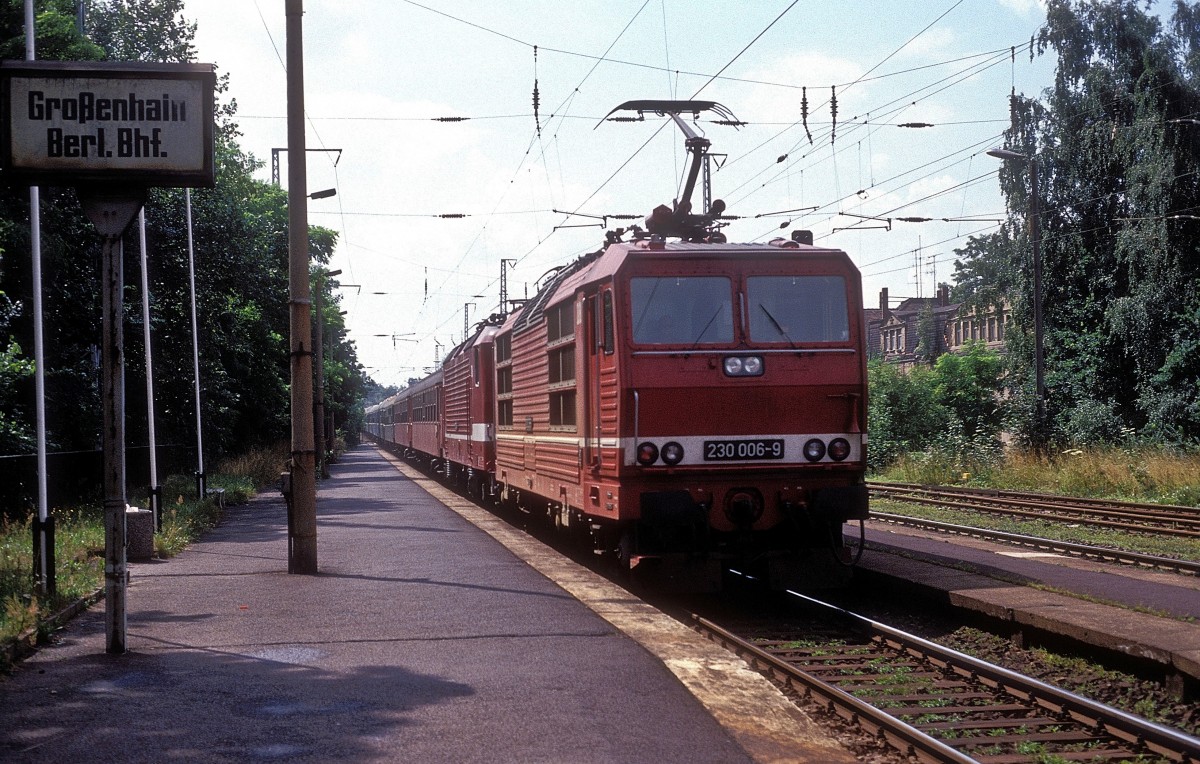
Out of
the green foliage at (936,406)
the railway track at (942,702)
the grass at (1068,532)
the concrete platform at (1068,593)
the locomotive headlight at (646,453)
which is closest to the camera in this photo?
the railway track at (942,702)

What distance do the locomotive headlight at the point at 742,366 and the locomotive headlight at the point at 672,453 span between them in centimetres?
78

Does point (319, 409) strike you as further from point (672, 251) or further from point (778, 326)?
point (778, 326)

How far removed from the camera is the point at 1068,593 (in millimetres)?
9781

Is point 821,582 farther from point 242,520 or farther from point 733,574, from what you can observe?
point 242,520

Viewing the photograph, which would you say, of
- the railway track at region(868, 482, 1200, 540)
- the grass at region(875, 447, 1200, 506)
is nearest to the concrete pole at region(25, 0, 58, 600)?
the railway track at region(868, 482, 1200, 540)

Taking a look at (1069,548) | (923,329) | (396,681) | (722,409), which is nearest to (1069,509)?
(1069,548)

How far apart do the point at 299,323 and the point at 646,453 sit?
4.47 metres

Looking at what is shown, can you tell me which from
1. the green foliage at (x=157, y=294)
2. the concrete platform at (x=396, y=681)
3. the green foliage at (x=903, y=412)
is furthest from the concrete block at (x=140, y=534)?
the green foliage at (x=903, y=412)

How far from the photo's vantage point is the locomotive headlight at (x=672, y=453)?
1013 cm

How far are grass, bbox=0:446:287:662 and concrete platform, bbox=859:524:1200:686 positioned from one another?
6.90 meters

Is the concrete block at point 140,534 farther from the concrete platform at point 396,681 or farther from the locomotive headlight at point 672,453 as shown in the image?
the locomotive headlight at point 672,453

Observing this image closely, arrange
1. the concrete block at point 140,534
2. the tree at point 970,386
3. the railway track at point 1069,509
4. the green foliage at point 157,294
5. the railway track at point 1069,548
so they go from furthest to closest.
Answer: the tree at point 970,386 → the green foliage at point 157,294 → the railway track at point 1069,509 → the concrete block at point 140,534 → the railway track at point 1069,548

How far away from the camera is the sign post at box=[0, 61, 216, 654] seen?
26.5 feet

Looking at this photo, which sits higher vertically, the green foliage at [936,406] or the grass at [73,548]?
the green foliage at [936,406]
